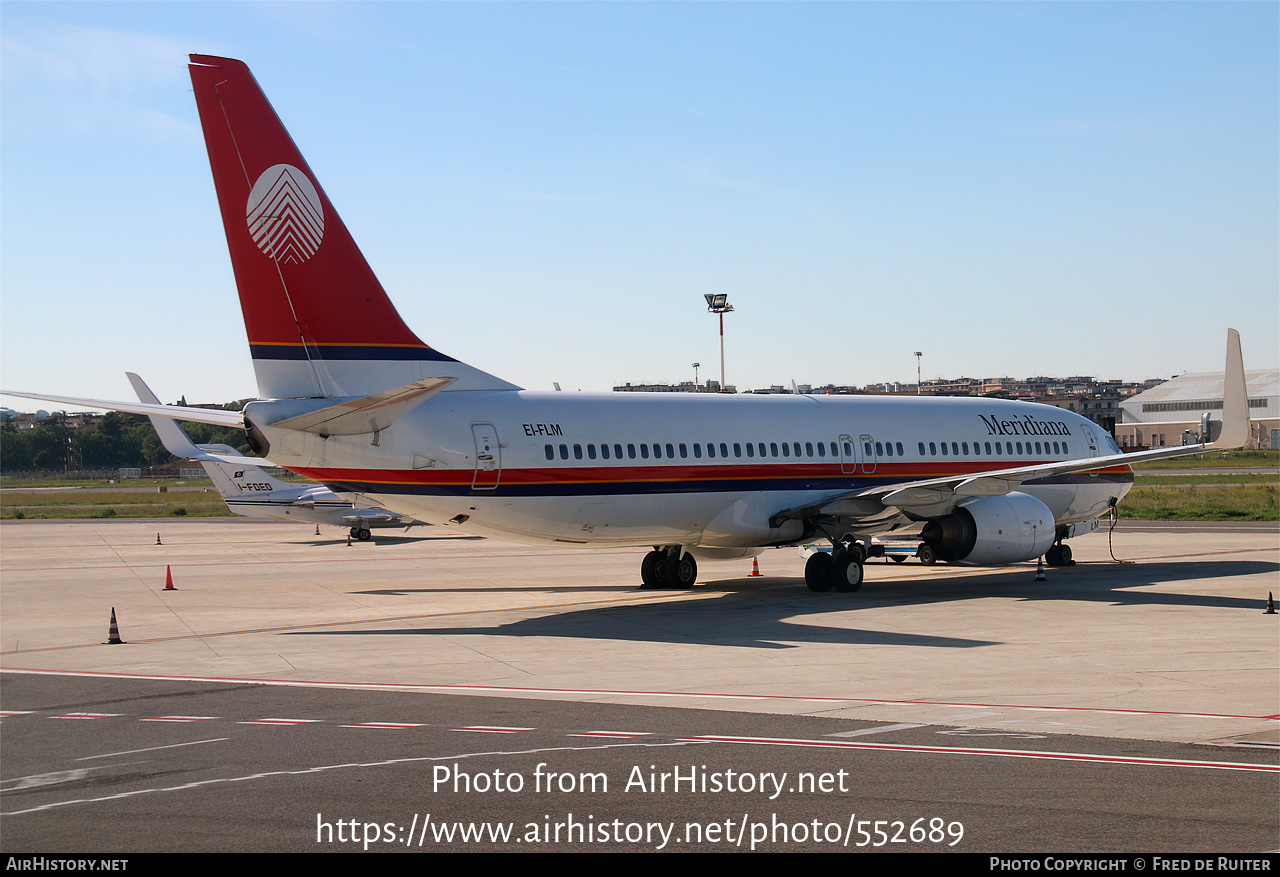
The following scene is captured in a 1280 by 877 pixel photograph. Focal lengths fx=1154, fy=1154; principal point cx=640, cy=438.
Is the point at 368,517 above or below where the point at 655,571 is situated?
above

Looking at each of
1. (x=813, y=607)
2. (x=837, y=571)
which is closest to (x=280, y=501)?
(x=837, y=571)

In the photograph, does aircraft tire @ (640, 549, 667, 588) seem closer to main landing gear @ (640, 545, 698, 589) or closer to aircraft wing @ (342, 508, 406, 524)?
main landing gear @ (640, 545, 698, 589)

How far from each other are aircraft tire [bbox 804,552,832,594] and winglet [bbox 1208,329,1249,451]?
781 cm

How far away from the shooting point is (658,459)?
74.4 ft

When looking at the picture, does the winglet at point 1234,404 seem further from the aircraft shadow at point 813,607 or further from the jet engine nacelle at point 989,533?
the jet engine nacelle at point 989,533

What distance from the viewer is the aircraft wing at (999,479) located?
892 inches

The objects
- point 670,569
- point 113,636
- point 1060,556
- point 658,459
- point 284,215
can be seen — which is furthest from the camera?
point 1060,556

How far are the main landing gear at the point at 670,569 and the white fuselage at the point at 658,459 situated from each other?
1.54 meters

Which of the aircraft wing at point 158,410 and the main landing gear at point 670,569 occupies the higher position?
the aircraft wing at point 158,410

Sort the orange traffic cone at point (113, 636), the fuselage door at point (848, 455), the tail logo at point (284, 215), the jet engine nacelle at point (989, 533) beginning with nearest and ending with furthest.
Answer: the orange traffic cone at point (113, 636)
the tail logo at point (284, 215)
the jet engine nacelle at point (989, 533)
the fuselage door at point (848, 455)

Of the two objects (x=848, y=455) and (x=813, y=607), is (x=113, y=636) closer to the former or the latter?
(x=813, y=607)

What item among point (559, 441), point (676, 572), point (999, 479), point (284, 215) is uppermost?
point (284, 215)

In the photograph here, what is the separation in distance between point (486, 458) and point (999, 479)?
1026 cm

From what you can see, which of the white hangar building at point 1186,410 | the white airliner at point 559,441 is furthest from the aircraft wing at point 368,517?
the white hangar building at point 1186,410
